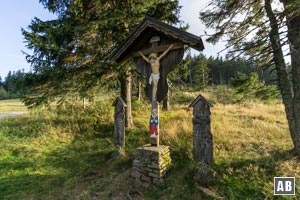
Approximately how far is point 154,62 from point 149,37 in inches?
33.0

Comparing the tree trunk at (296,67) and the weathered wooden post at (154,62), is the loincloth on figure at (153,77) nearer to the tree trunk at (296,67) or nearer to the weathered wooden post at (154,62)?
the weathered wooden post at (154,62)

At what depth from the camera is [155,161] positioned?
16.5 ft

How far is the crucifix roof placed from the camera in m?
4.87

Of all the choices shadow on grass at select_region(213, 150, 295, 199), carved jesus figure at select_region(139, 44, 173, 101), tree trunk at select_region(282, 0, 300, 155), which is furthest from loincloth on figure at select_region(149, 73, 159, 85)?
tree trunk at select_region(282, 0, 300, 155)

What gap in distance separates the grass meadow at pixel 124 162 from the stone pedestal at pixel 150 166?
212 mm

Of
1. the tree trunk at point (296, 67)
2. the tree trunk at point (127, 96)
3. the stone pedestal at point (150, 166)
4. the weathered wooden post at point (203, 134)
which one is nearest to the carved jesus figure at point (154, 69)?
the weathered wooden post at point (203, 134)

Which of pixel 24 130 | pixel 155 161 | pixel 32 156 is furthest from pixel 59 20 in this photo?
pixel 155 161

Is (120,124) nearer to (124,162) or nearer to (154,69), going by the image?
(124,162)

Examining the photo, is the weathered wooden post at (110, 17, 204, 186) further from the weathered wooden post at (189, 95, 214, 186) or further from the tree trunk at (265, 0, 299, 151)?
the tree trunk at (265, 0, 299, 151)

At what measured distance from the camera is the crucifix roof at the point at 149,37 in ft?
16.0

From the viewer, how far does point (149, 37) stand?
5.78m

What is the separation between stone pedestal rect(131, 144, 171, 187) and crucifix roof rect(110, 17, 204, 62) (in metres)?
2.53

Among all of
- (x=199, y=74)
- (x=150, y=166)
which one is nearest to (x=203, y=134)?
(x=150, y=166)

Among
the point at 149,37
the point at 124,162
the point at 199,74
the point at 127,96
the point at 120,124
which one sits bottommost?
the point at 124,162
